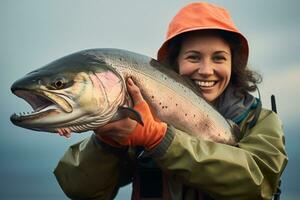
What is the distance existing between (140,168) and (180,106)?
75cm

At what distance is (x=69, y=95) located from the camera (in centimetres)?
326

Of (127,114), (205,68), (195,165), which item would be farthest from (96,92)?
(205,68)

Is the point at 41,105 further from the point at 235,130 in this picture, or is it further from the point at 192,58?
the point at 235,130

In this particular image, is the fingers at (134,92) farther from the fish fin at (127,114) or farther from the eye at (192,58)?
the eye at (192,58)

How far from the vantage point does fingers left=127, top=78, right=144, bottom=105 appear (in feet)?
12.1

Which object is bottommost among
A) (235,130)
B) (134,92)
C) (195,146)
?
(235,130)

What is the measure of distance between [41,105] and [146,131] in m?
0.84

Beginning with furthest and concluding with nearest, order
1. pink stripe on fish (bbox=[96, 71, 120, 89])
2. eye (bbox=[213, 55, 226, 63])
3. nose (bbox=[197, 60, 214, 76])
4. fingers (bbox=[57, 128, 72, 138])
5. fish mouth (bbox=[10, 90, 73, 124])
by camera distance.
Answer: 1. eye (bbox=[213, 55, 226, 63])
2. nose (bbox=[197, 60, 214, 76])
3. pink stripe on fish (bbox=[96, 71, 120, 89])
4. fingers (bbox=[57, 128, 72, 138])
5. fish mouth (bbox=[10, 90, 73, 124])

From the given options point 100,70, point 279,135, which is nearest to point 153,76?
point 100,70

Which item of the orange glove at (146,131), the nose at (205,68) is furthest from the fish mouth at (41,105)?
the nose at (205,68)

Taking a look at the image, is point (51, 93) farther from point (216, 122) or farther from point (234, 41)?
point (234, 41)

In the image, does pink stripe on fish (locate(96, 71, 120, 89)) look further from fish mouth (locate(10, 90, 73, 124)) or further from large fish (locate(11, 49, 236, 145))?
fish mouth (locate(10, 90, 73, 124))

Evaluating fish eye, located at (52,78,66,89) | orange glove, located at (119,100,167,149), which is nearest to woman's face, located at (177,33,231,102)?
orange glove, located at (119,100,167,149)

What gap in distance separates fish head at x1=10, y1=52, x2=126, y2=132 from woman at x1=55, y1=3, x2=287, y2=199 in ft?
0.86
